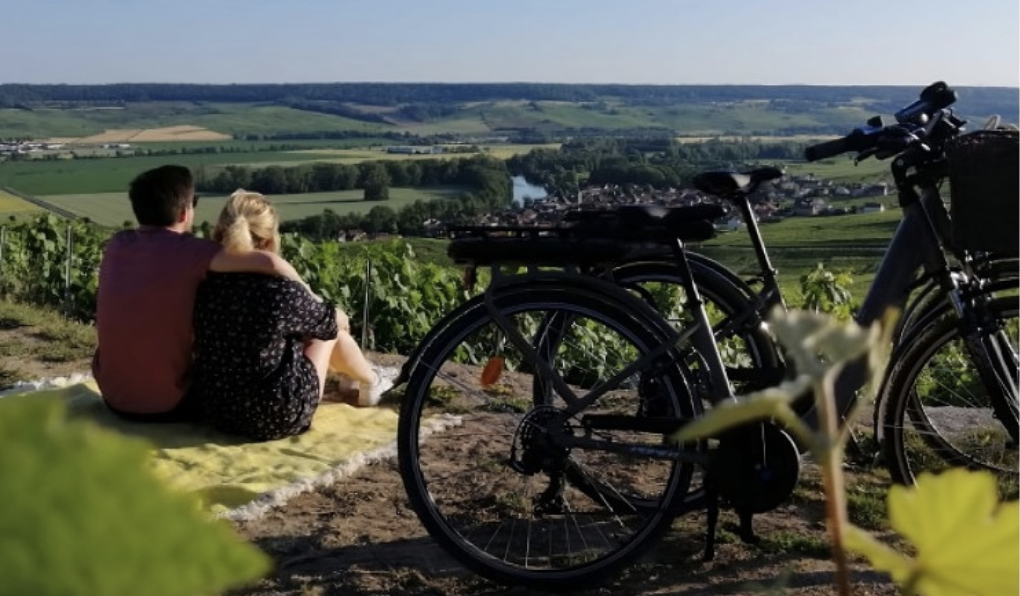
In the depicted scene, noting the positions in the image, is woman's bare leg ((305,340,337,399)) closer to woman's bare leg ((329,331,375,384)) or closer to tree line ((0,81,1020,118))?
woman's bare leg ((329,331,375,384))

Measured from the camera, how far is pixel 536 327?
3.37 m

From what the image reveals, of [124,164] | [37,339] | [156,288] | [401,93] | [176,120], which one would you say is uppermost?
[401,93]

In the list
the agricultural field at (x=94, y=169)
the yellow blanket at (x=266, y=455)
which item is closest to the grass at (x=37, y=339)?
the yellow blanket at (x=266, y=455)

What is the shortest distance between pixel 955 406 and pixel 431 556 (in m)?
1.89

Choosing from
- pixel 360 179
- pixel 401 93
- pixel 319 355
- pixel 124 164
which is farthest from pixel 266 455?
pixel 401 93

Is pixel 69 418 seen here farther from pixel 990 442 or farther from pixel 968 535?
pixel 990 442

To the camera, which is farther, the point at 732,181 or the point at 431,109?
the point at 431,109

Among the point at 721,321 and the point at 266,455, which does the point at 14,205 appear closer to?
the point at 266,455

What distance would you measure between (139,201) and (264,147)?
2191 inches

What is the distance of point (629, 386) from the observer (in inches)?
118

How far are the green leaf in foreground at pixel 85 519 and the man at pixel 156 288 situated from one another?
4.11 metres

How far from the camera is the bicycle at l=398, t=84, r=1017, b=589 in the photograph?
2945 millimetres

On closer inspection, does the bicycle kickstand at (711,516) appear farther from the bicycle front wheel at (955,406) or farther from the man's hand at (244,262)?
the man's hand at (244,262)

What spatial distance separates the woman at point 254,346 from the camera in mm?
4203
